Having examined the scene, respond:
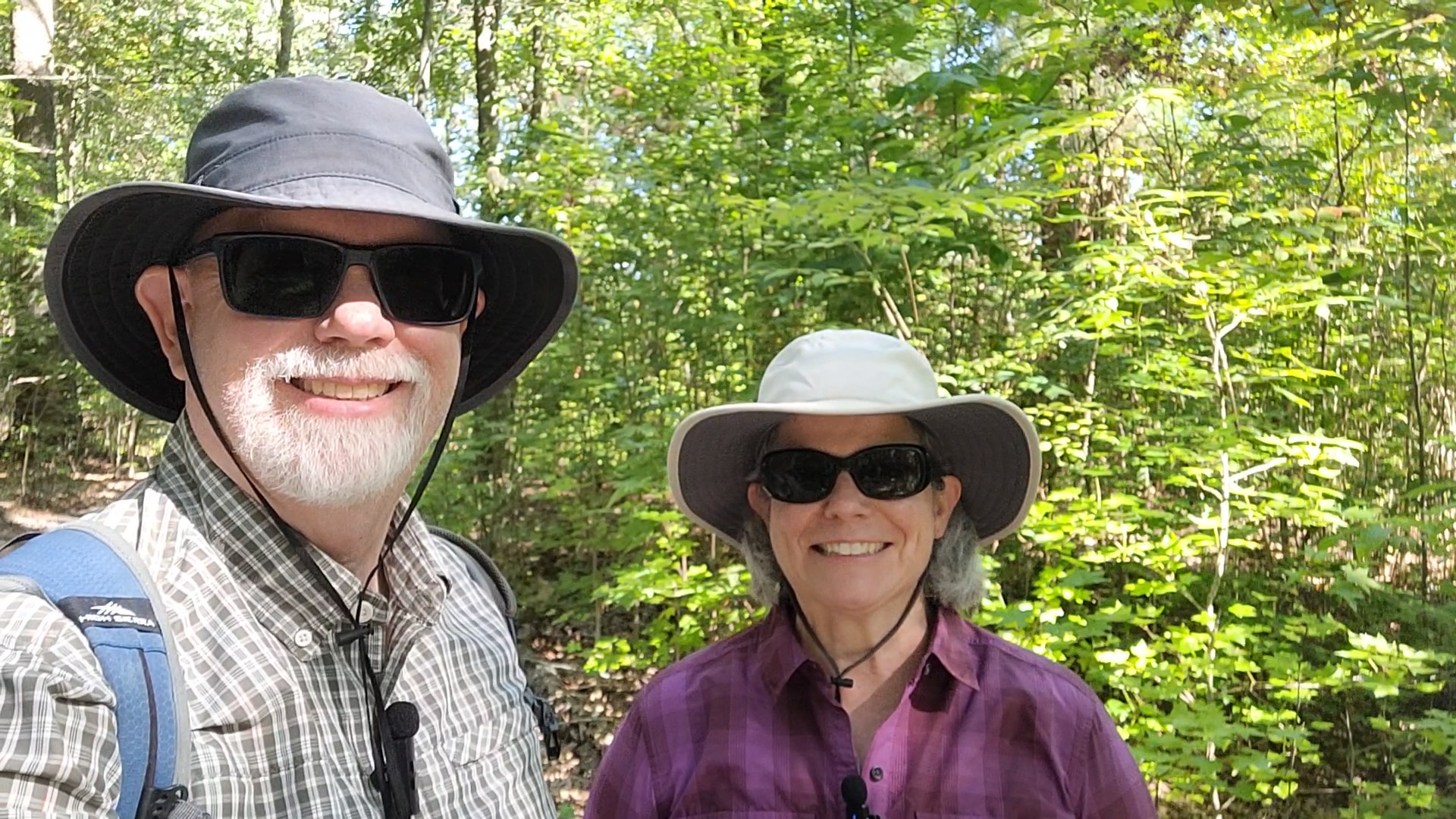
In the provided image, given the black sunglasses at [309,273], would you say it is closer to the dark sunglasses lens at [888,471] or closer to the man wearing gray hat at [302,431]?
the man wearing gray hat at [302,431]

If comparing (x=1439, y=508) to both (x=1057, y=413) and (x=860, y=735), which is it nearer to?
(x=1057, y=413)

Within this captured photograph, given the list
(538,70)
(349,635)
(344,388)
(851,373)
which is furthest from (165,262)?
(538,70)

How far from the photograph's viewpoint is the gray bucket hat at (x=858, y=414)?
1607mm

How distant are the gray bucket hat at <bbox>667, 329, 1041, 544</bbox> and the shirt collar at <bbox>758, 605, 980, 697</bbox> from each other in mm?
283

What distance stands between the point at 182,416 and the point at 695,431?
2.90 ft

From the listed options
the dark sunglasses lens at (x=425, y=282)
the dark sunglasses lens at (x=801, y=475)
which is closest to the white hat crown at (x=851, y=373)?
the dark sunglasses lens at (x=801, y=475)

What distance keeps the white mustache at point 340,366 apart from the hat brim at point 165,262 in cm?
22

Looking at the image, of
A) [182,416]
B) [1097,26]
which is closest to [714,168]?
[1097,26]

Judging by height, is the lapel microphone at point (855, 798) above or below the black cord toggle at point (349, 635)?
below

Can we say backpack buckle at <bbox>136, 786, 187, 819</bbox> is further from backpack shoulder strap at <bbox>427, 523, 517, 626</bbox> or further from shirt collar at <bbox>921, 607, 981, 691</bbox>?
shirt collar at <bbox>921, 607, 981, 691</bbox>

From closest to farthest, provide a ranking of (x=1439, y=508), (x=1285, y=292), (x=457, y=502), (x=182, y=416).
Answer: (x=182, y=416), (x=1439, y=508), (x=1285, y=292), (x=457, y=502)

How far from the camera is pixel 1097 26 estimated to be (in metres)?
4.45

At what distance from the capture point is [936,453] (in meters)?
1.75

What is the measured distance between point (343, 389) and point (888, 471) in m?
0.93
